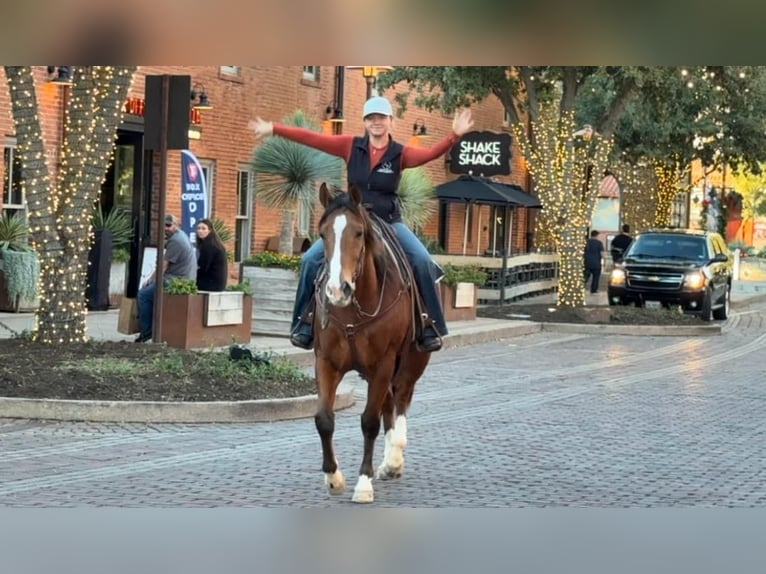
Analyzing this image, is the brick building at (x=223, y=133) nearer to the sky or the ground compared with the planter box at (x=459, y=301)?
nearer to the sky

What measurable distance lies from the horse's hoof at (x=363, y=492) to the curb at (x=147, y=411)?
165 inches

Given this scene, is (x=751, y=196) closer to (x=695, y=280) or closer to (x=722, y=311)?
(x=722, y=311)

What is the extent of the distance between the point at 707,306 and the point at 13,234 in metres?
14.8

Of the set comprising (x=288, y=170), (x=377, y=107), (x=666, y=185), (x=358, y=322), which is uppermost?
(x=666, y=185)

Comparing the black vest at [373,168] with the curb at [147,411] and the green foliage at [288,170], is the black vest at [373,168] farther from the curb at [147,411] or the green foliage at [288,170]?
the green foliage at [288,170]

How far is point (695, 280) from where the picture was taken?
2986 centimetres

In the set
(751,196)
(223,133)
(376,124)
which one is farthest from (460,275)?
(751,196)

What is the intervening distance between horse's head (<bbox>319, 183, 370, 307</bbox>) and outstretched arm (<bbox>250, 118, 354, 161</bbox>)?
2.47 feet

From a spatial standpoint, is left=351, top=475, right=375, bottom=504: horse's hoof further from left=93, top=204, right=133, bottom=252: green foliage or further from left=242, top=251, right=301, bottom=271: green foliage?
left=93, top=204, right=133, bottom=252: green foliage

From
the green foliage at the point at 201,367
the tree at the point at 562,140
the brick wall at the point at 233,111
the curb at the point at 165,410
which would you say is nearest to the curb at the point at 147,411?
the curb at the point at 165,410

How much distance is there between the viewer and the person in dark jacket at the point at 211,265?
1906cm

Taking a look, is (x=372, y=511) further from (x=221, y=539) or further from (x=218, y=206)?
(x=218, y=206)
